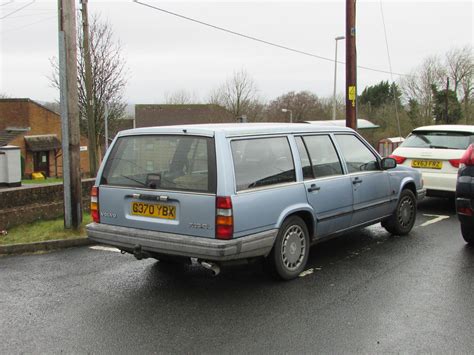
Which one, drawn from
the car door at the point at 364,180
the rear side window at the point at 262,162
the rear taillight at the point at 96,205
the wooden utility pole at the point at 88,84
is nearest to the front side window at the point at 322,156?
the car door at the point at 364,180

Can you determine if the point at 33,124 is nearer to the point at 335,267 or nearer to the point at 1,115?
the point at 1,115

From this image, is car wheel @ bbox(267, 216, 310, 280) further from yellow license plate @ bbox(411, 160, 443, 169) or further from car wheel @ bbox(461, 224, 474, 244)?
yellow license plate @ bbox(411, 160, 443, 169)

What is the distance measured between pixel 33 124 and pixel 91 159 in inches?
1027

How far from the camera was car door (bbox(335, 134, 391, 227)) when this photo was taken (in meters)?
6.14

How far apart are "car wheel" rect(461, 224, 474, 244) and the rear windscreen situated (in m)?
4.03

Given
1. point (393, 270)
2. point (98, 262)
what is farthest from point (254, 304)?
point (98, 262)

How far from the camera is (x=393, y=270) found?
5590mm

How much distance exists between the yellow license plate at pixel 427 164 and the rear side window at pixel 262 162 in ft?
16.5

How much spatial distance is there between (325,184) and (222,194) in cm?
165

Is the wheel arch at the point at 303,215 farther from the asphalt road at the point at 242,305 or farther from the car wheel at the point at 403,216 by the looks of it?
the car wheel at the point at 403,216

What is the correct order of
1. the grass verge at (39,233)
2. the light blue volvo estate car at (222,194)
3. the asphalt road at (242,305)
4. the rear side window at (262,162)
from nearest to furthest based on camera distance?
the asphalt road at (242,305) < the light blue volvo estate car at (222,194) < the rear side window at (262,162) < the grass verge at (39,233)

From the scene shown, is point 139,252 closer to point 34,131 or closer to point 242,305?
point 242,305

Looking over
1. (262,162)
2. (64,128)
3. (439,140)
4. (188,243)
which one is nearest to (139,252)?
(188,243)

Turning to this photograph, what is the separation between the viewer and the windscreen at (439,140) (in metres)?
9.27
